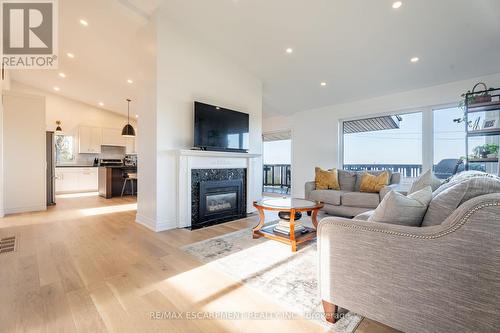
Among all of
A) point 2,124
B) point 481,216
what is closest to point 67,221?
point 2,124

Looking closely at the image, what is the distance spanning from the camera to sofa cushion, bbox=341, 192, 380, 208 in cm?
366

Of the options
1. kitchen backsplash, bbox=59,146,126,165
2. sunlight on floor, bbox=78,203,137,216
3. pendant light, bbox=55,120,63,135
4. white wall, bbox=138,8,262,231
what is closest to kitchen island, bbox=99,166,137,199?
kitchen backsplash, bbox=59,146,126,165

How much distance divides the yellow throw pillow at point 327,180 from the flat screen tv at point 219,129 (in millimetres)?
1583

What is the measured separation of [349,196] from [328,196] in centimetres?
36

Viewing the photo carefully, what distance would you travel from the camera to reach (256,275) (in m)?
1.97

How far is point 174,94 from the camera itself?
3436 millimetres

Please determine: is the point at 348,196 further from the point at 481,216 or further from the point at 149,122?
the point at 149,122

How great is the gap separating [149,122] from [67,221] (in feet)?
7.27

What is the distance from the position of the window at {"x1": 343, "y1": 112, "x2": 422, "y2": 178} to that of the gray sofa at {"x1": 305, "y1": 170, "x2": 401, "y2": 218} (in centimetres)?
107

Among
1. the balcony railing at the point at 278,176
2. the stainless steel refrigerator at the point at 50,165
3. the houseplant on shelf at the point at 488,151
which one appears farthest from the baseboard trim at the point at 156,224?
the balcony railing at the point at 278,176

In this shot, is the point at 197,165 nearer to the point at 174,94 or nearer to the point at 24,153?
the point at 174,94

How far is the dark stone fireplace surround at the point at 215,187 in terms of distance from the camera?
352 cm

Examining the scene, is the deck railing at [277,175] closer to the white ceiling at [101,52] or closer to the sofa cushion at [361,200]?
the sofa cushion at [361,200]

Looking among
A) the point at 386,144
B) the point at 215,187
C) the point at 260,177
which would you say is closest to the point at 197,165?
the point at 215,187
